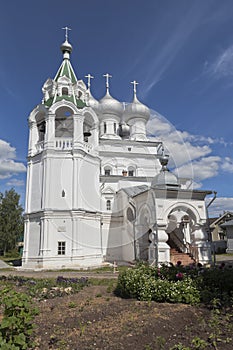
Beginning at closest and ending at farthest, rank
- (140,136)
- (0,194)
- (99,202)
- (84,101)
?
(99,202) → (84,101) → (140,136) → (0,194)

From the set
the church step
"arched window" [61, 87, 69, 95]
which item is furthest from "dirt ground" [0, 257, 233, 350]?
"arched window" [61, 87, 69, 95]

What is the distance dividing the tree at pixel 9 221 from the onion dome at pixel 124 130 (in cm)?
1894

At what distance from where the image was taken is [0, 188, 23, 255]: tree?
35.8m

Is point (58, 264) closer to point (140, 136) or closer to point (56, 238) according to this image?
point (56, 238)

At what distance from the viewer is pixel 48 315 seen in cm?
636

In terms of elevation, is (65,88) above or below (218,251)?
above

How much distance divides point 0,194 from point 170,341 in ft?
125

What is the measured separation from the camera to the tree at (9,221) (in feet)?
117

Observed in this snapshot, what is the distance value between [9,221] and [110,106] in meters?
20.6

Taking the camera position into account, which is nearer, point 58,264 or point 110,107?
point 58,264

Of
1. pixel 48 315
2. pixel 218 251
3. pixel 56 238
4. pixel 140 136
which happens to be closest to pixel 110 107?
pixel 140 136

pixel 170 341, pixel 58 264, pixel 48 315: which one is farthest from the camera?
pixel 58 264

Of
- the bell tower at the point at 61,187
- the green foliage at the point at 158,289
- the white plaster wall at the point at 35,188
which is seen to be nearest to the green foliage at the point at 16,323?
the green foliage at the point at 158,289

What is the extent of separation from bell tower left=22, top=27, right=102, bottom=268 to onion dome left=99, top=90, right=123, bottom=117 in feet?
19.6
